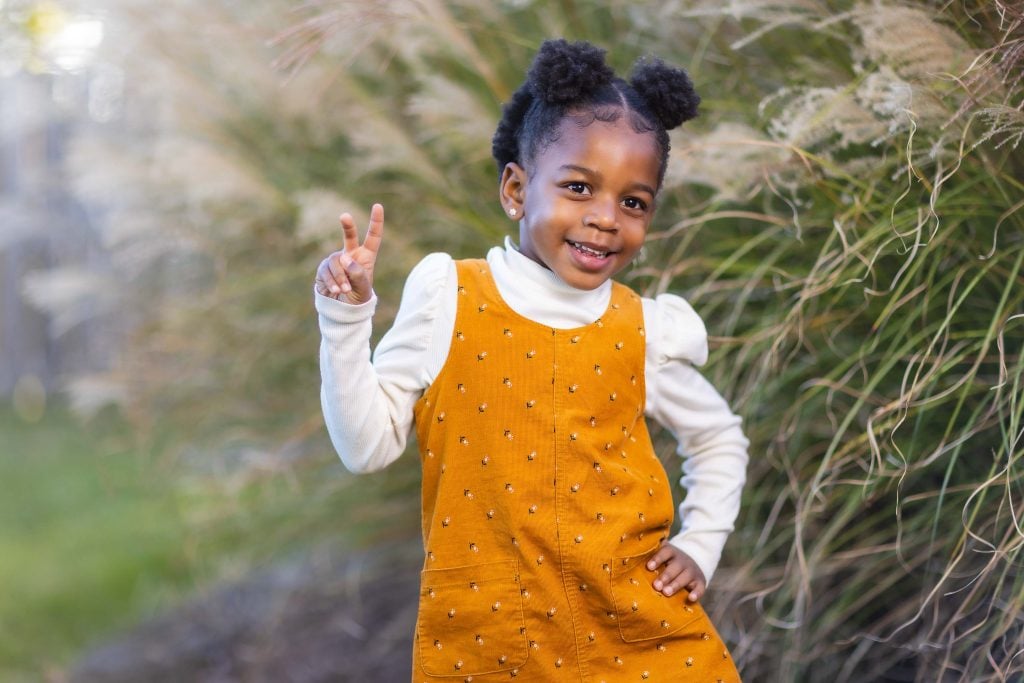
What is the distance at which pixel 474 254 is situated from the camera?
2811 mm

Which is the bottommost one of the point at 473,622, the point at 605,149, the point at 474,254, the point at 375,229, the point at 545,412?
the point at 474,254

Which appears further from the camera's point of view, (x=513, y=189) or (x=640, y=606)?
(x=513, y=189)

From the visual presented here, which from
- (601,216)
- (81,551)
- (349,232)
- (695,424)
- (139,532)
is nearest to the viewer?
(349,232)

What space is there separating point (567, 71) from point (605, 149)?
0.14 m

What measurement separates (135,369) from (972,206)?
263 centimetres

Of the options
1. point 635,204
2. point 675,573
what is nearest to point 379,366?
point 635,204

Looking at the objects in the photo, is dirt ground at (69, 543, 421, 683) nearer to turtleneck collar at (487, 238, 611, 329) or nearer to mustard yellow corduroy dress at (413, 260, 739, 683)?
mustard yellow corduroy dress at (413, 260, 739, 683)

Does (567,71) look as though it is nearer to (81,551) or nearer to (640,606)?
(640,606)

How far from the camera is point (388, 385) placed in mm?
1687

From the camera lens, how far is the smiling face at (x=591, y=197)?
1.66 metres

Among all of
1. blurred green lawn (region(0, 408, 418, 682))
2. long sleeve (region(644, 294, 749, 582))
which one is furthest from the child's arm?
blurred green lawn (region(0, 408, 418, 682))

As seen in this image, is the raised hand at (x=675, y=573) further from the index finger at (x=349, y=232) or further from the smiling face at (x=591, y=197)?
the index finger at (x=349, y=232)

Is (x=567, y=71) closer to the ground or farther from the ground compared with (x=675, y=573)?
farther from the ground

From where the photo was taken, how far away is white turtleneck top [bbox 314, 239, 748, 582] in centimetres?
160
